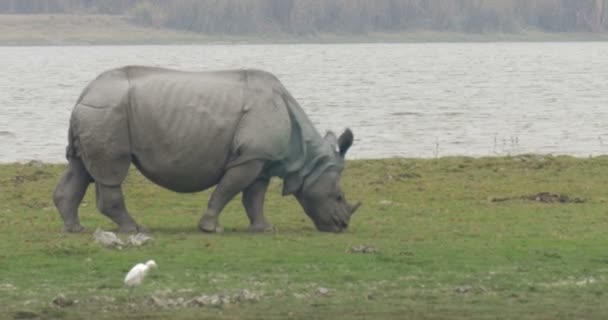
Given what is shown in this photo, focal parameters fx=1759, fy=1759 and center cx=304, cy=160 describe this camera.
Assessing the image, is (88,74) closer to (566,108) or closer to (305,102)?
(305,102)

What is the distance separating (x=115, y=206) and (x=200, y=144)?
1218 millimetres

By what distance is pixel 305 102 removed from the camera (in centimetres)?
7238

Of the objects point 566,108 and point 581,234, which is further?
point 566,108

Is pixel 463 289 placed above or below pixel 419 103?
above

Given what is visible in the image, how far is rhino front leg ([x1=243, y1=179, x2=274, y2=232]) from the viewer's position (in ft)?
66.9

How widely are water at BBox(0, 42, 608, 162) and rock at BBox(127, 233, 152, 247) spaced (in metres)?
21.4

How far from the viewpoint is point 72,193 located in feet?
66.5

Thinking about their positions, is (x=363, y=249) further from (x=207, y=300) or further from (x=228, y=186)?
(x=207, y=300)

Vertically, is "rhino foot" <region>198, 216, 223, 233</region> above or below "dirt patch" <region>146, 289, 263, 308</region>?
below

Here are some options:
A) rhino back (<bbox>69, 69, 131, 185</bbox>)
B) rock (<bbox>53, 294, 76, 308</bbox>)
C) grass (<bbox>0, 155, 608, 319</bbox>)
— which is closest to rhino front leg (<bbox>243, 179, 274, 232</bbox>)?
grass (<bbox>0, 155, 608, 319</bbox>)

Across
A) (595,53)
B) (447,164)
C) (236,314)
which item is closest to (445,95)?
(447,164)

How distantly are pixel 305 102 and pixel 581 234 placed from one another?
173ft

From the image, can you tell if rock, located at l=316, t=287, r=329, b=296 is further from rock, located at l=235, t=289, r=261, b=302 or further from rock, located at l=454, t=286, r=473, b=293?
rock, located at l=454, t=286, r=473, b=293

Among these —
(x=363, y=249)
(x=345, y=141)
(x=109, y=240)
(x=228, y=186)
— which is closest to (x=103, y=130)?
(x=228, y=186)
